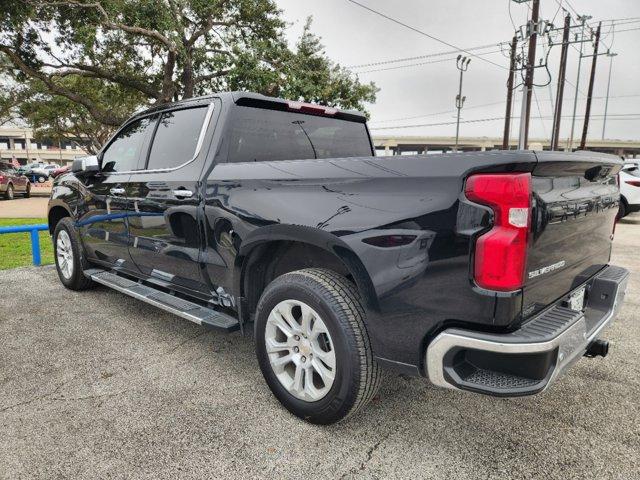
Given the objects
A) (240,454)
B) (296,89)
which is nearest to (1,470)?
(240,454)

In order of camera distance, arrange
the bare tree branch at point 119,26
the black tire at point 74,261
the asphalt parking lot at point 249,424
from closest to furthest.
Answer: the asphalt parking lot at point 249,424
the black tire at point 74,261
the bare tree branch at point 119,26

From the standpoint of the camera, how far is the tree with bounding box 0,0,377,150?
1136 centimetres

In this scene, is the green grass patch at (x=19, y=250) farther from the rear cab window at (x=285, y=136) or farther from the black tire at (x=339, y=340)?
the black tire at (x=339, y=340)

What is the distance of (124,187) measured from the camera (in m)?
3.73

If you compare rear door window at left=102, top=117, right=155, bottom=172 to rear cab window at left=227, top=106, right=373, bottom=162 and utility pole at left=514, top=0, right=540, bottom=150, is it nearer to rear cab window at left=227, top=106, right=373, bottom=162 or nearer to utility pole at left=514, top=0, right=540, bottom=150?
rear cab window at left=227, top=106, right=373, bottom=162

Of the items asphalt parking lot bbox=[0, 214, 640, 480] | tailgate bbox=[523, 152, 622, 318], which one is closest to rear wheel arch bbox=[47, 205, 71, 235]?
asphalt parking lot bbox=[0, 214, 640, 480]

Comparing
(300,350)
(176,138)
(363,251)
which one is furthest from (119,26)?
(363,251)

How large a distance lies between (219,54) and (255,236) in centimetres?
1272

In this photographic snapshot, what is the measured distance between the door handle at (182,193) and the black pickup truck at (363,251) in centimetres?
1

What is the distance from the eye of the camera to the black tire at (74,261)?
461 centimetres

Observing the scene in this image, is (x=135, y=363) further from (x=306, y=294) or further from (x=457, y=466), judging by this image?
(x=457, y=466)

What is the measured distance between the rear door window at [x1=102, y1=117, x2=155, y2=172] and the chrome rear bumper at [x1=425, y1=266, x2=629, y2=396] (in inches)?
119

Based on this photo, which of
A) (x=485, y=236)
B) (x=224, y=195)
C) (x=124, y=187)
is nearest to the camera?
(x=485, y=236)

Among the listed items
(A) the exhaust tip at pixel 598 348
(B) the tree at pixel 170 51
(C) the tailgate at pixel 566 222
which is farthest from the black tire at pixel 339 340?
(B) the tree at pixel 170 51
